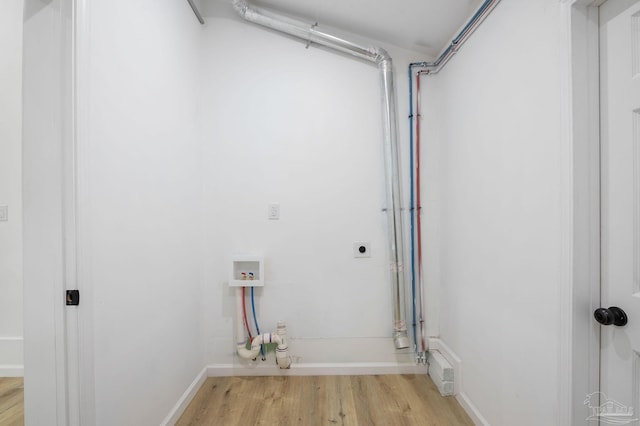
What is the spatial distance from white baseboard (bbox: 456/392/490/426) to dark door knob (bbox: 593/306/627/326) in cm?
95

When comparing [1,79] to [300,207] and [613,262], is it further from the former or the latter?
[613,262]

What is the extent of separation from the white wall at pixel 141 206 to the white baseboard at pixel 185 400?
0.04 meters

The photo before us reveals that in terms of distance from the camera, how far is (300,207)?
2039mm

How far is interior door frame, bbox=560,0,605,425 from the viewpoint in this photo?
96 centimetres

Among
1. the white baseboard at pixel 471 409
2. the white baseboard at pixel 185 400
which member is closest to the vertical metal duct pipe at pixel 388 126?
the white baseboard at pixel 471 409

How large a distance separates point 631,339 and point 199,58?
277cm

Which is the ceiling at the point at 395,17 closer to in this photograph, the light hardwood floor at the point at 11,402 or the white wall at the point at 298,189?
the white wall at the point at 298,189

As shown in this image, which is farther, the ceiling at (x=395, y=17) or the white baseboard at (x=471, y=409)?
the ceiling at (x=395, y=17)

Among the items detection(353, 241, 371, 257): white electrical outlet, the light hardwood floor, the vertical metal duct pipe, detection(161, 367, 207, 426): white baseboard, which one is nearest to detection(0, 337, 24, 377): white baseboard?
the light hardwood floor

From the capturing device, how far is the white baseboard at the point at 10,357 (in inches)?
77.2

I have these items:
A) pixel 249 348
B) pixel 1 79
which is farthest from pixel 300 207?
pixel 1 79

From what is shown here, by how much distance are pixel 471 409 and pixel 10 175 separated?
12.0ft

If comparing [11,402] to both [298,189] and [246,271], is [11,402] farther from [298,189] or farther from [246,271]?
[298,189]

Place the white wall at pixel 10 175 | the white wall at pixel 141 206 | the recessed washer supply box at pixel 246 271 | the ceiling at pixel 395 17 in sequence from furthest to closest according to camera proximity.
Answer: the white wall at pixel 10 175 → the recessed washer supply box at pixel 246 271 → the ceiling at pixel 395 17 → the white wall at pixel 141 206
